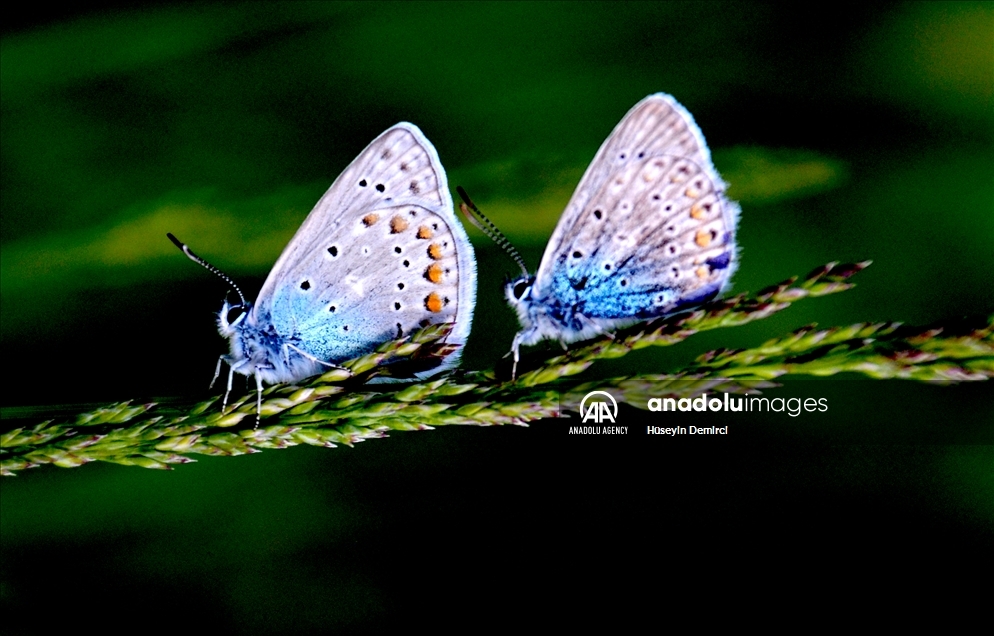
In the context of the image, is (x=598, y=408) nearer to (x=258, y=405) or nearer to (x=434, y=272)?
(x=434, y=272)

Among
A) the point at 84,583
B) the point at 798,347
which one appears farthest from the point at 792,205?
the point at 84,583

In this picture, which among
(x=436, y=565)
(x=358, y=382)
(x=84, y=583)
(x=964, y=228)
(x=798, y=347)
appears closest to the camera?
(x=798, y=347)

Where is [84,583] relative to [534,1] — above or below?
below

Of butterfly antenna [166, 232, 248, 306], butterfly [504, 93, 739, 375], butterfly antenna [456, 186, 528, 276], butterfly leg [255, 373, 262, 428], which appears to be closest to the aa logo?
butterfly [504, 93, 739, 375]

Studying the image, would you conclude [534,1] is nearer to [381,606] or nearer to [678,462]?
[678,462]

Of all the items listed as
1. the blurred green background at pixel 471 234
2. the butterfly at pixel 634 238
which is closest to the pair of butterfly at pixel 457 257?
the butterfly at pixel 634 238

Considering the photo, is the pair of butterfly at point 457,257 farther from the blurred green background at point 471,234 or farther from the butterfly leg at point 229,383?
the blurred green background at point 471,234

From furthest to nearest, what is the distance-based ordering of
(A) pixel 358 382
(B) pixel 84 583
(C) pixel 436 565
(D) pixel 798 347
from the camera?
(B) pixel 84 583 < (C) pixel 436 565 < (A) pixel 358 382 < (D) pixel 798 347
